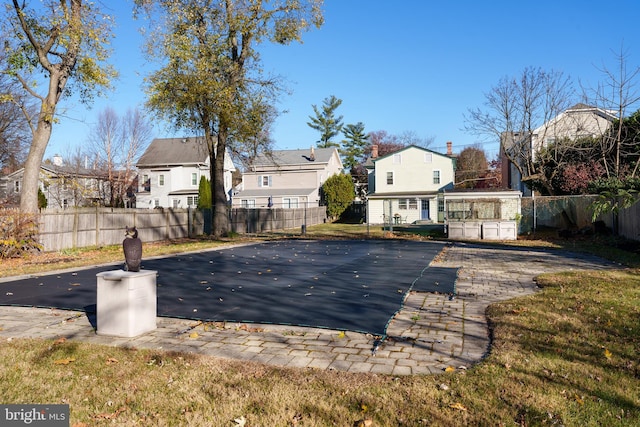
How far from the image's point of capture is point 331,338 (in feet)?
15.9

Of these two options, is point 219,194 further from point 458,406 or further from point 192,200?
point 458,406

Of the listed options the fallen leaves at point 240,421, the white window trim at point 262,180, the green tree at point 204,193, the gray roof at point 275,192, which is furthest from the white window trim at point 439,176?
the fallen leaves at point 240,421

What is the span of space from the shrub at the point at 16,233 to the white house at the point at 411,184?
26953 millimetres

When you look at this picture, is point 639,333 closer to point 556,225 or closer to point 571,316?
point 571,316

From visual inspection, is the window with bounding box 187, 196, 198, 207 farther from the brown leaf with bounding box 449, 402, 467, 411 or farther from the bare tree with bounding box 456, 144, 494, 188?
the brown leaf with bounding box 449, 402, 467, 411

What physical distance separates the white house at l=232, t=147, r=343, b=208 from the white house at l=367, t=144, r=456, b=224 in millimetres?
5763

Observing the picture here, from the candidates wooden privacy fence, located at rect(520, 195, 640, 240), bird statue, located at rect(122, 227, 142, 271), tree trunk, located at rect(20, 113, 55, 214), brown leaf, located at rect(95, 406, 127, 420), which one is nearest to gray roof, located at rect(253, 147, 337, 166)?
wooden privacy fence, located at rect(520, 195, 640, 240)

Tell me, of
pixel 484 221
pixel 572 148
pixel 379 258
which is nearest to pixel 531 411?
pixel 379 258

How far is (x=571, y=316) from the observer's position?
5.55 metres

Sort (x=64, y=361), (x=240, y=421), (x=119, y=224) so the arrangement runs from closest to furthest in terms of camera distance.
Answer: (x=240, y=421), (x=64, y=361), (x=119, y=224)

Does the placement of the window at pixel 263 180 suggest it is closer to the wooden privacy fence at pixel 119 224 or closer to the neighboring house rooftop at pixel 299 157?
the neighboring house rooftop at pixel 299 157

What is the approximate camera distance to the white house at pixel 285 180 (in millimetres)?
42188

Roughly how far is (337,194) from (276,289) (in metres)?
34.5

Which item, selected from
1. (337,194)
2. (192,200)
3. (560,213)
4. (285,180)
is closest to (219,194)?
(560,213)
